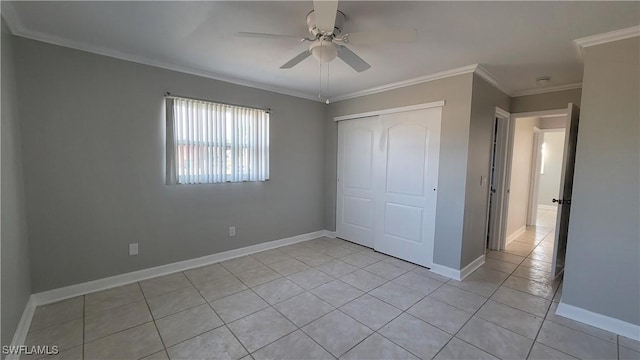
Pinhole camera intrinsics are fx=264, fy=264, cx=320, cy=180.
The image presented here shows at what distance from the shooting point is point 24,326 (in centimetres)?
205

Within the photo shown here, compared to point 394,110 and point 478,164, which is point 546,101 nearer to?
point 478,164

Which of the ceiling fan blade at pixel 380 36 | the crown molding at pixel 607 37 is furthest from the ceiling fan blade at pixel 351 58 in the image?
the crown molding at pixel 607 37

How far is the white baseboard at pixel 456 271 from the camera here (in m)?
3.10

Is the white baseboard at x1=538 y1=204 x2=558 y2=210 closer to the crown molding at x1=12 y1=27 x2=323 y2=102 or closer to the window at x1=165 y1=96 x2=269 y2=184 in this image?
the crown molding at x1=12 y1=27 x2=323 y2=102

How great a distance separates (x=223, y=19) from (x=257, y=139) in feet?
6.16

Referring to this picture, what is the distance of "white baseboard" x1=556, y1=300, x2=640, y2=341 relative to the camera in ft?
6.90

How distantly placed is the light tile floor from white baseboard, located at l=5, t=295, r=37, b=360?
6cm

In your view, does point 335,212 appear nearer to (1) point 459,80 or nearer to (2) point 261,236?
(2) point 261,236

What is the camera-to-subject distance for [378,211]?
3.97 metres

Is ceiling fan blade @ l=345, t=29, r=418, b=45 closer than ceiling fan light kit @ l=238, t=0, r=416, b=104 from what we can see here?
No

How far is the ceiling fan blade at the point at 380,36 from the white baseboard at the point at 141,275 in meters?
3.06

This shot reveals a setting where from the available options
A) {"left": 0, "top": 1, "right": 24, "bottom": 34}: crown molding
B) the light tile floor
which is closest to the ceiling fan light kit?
{"left": 0, "top": 1, "right": 24, "bottom": 34}: crown molding

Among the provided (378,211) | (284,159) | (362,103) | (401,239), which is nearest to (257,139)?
(284,159)

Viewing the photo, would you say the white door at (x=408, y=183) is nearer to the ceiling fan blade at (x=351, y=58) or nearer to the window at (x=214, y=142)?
the ceiling fan blade at (x=351, y=58)
